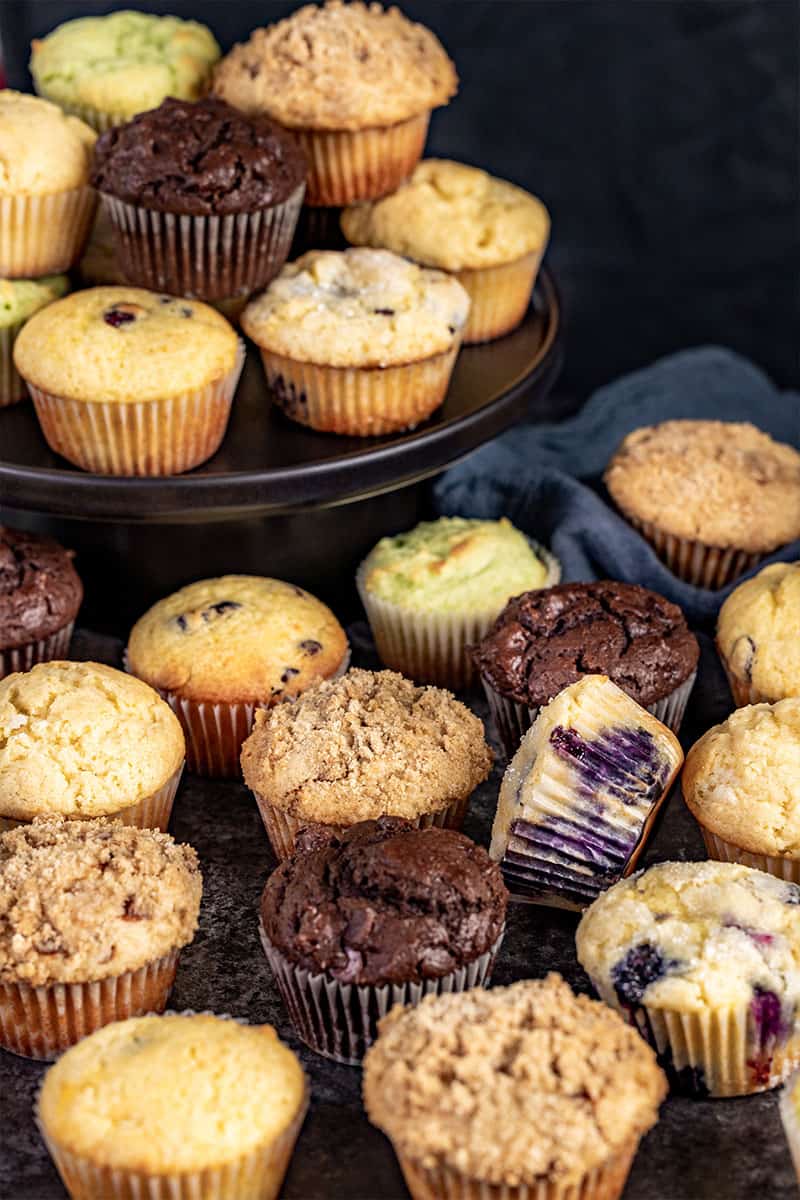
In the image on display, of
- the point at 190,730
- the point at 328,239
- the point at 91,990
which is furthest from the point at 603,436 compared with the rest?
the point at 91,990

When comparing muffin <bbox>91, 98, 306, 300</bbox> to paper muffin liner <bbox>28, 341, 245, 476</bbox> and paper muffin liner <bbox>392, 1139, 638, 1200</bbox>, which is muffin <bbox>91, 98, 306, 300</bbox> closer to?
paper muffin liner <bbox>28, 341, 245, 476</bbox>

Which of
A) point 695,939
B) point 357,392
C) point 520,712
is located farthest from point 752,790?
point 357,392

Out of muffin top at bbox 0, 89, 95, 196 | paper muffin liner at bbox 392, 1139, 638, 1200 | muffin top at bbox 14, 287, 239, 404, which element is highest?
muffin top at bbox 0, 89, 95, 196

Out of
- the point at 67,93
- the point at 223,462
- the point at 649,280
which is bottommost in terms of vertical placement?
the point at 649,280

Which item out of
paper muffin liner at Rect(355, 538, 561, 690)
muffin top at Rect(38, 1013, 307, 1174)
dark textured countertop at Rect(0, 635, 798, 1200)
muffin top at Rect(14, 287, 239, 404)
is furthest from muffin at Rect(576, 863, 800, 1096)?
muffin top at Rect(14, 287, 239, 404)

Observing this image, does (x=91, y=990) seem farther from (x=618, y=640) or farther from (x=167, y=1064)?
(x=618, y=640)

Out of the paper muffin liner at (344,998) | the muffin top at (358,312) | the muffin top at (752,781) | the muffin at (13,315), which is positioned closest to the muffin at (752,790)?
the muffin top at (752,781)
